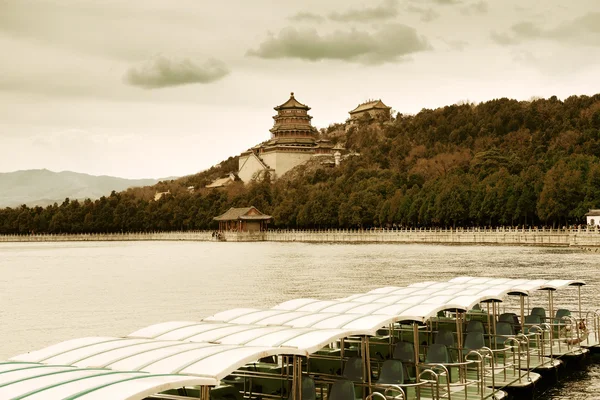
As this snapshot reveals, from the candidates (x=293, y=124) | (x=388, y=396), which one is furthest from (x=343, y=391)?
(x=293, y=124)

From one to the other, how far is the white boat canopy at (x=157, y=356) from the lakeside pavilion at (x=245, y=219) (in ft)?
462

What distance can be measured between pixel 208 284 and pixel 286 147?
123734 mm

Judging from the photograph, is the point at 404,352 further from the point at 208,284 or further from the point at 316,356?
the point at 208,284

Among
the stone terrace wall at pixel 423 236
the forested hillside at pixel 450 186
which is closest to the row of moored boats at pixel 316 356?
the stone terrace wall at pixel 423 236

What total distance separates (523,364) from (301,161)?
165 meters

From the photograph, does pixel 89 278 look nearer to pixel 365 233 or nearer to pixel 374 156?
pixel 365 233

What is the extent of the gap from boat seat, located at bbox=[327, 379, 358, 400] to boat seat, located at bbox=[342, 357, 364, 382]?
1.20m

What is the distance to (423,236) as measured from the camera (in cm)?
12044

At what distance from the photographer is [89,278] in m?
73.9

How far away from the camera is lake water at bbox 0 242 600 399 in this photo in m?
41.9

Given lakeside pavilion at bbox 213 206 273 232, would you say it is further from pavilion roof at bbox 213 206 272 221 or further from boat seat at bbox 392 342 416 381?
boat seat at bbox 392 342 416 381

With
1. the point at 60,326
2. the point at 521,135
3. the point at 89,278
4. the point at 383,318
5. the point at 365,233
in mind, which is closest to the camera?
the point at 383,318

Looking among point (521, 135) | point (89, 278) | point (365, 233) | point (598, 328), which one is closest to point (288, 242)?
point (365, 233)

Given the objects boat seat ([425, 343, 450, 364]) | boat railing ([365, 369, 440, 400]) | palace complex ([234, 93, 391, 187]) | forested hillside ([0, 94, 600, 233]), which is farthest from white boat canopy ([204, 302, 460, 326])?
palace complex ([234, 93, 391, 187])
